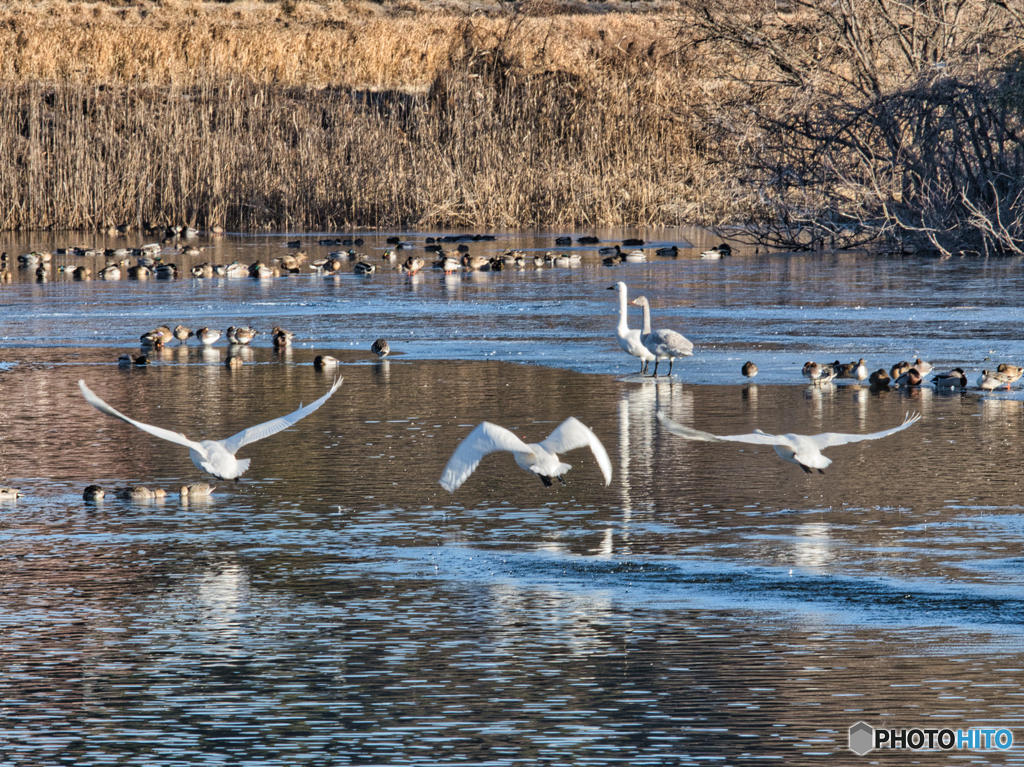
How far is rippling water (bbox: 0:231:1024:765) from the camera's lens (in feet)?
13.8

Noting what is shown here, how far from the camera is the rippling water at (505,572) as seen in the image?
13.8 feet

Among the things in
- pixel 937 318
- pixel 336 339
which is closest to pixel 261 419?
pixel 336 339

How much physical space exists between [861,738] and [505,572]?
6.37 ft

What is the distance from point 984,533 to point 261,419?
4.52 m

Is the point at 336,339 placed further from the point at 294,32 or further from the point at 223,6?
the point at 223,6

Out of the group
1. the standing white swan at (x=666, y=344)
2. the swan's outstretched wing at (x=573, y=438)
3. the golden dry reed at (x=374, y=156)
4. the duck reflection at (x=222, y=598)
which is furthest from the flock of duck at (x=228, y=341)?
the golden dry reed at (x=374, y=156)

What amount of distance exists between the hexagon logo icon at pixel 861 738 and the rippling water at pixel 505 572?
35 millimetres

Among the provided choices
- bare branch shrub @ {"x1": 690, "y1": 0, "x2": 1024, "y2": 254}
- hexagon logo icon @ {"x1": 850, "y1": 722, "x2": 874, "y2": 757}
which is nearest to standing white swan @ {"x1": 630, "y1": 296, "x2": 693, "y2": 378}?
hexagon logo icon @ {"x1": 850, "y1": 722, "x2": 874, "y2": 757}

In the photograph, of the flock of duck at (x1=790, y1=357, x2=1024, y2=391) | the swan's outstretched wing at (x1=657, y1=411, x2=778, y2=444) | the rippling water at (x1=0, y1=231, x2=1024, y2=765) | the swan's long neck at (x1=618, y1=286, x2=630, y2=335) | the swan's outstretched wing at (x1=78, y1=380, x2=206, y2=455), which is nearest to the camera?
the rippling water at (x1=0, y1=231, x2=1024, y2=765)

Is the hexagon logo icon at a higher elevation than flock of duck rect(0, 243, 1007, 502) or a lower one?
lower

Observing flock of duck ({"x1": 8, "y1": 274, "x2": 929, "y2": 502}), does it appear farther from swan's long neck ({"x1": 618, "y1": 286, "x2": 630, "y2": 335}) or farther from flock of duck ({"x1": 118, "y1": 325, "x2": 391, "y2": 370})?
flock of duck ({"x1": 118, "y1": 325, "x2": 391, "y2": 370})

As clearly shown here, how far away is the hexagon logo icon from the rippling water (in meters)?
0.03

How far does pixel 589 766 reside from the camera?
12.8 feet

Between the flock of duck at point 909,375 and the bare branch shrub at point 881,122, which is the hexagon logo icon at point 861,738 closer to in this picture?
the flock of duck at point 909,375
